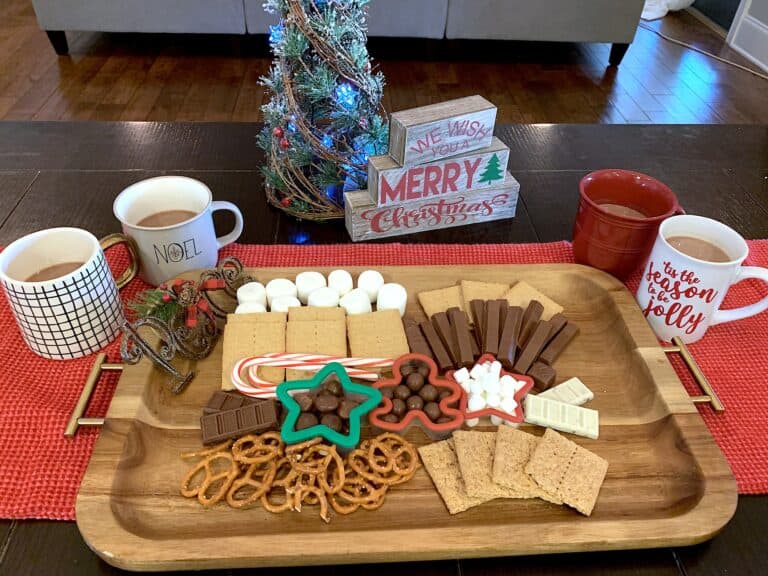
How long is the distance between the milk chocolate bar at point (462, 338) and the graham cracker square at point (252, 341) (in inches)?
8.5

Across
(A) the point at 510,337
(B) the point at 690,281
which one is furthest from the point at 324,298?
(B) the point at 690,281

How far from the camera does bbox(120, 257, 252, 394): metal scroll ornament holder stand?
0.73m

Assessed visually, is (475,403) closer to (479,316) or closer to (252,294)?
(479,316)

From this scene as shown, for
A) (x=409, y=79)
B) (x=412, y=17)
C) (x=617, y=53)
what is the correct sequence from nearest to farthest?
1. (x=412, y=17)
2. (x=409, y=79)
3. (x=617, y=53)

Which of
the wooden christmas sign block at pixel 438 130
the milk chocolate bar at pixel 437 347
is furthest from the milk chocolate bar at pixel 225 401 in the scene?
the wooden christmas sign block at pixel 438 130

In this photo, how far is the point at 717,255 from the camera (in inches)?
32.9

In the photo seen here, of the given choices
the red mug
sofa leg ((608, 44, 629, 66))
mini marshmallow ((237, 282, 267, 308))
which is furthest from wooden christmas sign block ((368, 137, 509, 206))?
sofa leg ((608, 44, 629, 66))

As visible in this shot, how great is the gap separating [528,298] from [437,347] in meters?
0.17

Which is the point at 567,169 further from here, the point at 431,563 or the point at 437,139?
the point at 431,563

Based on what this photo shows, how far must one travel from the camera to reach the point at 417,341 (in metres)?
0.78

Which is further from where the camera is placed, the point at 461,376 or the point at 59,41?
the point at 59,41

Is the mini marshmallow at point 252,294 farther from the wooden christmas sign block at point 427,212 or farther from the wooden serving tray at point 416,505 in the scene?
the wooden christmas sign block at point 427,212

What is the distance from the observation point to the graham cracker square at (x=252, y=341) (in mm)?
739

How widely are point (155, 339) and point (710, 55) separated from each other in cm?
320
